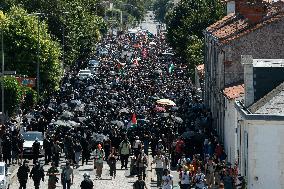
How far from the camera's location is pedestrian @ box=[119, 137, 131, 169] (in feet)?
175


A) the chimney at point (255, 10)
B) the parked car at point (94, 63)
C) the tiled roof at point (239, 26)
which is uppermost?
the chimney at point (255, 10)

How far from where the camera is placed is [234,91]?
5675cm

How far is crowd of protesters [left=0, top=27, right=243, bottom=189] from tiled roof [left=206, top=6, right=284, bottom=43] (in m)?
4.53

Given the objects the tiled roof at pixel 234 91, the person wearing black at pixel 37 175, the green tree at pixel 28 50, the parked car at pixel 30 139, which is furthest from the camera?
the green tree at pixel 28 50

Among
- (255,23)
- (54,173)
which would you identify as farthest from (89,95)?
(54,173)

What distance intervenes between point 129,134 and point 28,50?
2702cm

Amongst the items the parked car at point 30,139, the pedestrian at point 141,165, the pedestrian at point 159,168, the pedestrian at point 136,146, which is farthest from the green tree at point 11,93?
the pedestrian at point 159,168

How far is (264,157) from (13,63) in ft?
150

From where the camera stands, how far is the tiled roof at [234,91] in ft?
178

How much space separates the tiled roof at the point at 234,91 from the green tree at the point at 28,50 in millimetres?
27819

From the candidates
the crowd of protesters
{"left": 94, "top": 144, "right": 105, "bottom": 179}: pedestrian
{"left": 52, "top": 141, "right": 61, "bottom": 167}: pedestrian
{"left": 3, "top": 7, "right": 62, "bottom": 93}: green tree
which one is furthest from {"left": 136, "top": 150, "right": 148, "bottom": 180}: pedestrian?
{"left": 3, "top": 7, "right": 62, "bottom": 93}: green tree

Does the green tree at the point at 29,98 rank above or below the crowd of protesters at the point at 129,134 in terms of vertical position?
above

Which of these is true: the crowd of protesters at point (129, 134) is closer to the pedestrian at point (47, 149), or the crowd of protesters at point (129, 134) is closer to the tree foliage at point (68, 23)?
the pedestrian at point (47, 149)

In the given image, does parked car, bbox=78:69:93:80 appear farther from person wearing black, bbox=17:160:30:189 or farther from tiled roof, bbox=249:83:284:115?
tiled roof, bbox=249:83:284:115
